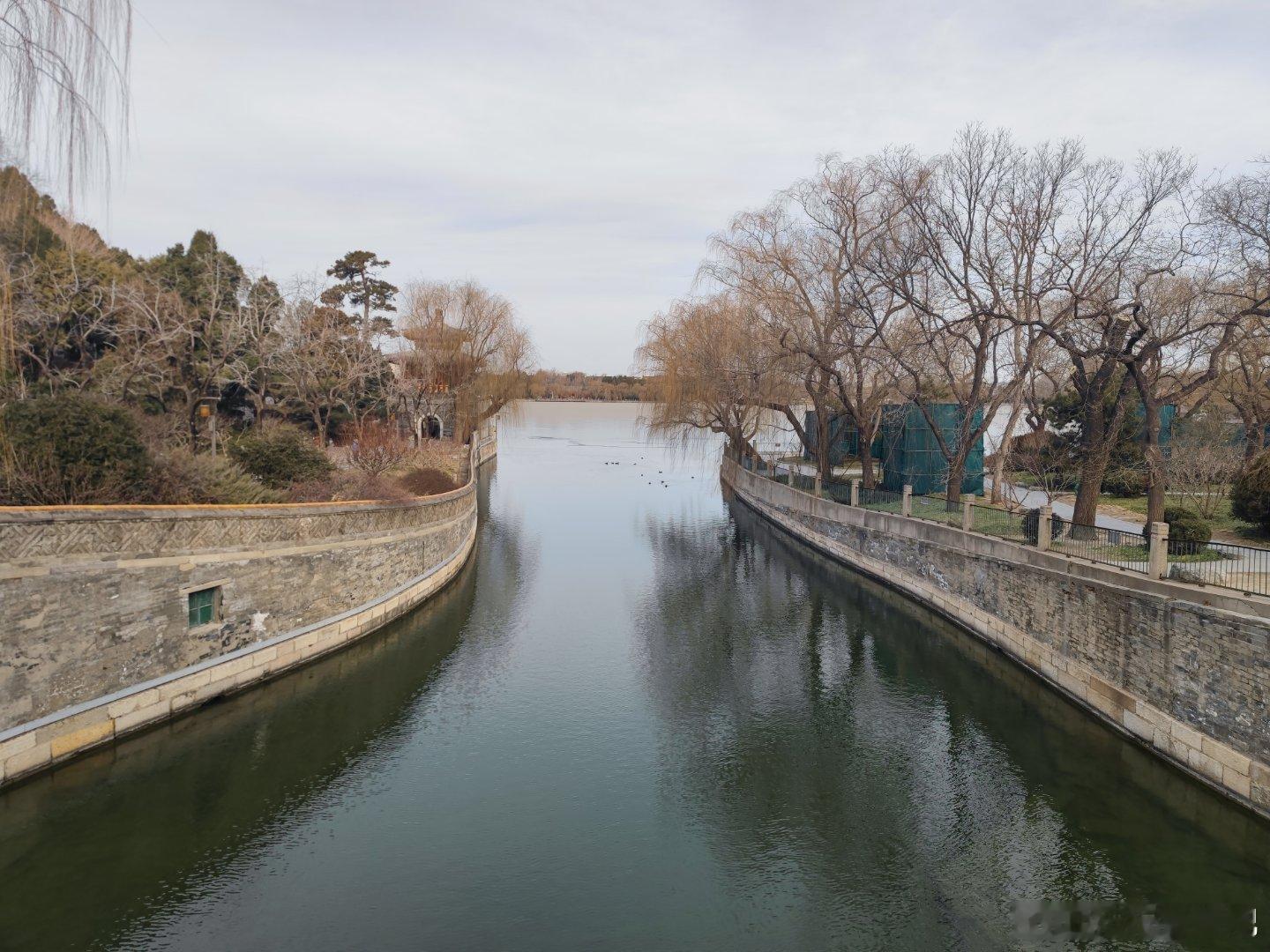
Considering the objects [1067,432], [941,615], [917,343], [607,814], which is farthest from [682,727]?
[1067,432]

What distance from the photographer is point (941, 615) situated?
1884 centimetres

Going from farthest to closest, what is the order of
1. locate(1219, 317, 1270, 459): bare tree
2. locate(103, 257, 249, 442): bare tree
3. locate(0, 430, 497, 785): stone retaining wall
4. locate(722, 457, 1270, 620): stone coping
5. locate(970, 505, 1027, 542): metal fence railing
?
locate(1219, 317, 1270, 459): bare tree
locate(103, 257, 249, 442): bare tree
locate(970, 505, 1027, 542): metal fence railing
locate(722, 457, 1270, 620): stone coping
locate(0, 430, 497, 785): stone retaining wall

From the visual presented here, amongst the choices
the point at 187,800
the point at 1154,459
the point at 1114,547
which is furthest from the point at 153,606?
the point at 1154,459

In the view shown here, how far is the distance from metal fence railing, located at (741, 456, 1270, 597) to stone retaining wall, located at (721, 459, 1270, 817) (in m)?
0.36

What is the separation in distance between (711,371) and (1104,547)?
16.8m

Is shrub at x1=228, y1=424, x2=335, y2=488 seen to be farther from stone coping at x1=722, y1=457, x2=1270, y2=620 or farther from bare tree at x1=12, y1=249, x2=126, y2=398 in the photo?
stone coping at x1=722, y1=457, x2=1270, y2=620

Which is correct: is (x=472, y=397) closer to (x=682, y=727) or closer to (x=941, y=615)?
(x=941, y=615)

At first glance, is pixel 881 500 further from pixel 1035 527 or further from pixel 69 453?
pixel 69 453

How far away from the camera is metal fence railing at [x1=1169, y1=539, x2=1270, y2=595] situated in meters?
10.5

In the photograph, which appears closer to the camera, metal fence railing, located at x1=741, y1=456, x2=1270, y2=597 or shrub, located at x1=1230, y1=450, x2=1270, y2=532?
metal fence railing, located at x1=741, y1=456, x2=1270, y2=597

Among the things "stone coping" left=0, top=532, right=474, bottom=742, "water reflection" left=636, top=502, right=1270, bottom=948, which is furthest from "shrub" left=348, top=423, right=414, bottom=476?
"water reflection" left=636, top=502, right=1270, bottom=948

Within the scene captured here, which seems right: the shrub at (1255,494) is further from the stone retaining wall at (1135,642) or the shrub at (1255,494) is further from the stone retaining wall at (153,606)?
the stone retaining wall at (153,606)

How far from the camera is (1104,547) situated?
13.6 metres

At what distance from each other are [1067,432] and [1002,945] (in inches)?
998
